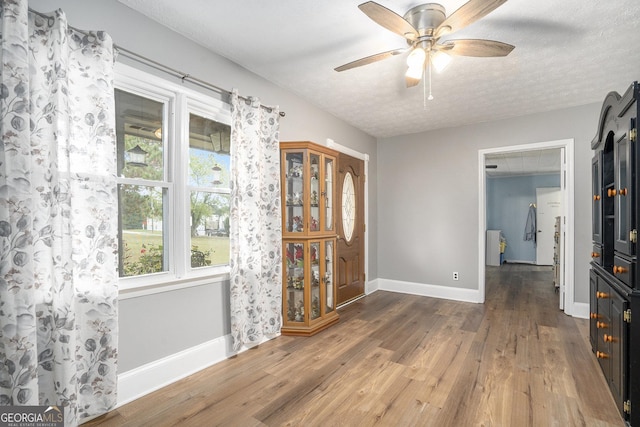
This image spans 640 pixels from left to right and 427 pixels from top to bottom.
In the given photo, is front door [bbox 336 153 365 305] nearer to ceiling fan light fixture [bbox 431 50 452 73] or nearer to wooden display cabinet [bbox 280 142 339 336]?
wooden display cabinet [bbox 280 142 339 336]

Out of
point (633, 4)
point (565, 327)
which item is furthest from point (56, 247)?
point (565, 327)

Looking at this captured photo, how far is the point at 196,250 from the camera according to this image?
8.59ft

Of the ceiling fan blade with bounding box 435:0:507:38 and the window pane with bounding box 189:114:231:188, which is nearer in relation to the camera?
the ceiling fan blade with bounding box 435:0:507:38

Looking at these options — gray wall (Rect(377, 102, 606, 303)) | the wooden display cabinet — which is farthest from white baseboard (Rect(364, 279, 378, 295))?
the wooden display cabinet

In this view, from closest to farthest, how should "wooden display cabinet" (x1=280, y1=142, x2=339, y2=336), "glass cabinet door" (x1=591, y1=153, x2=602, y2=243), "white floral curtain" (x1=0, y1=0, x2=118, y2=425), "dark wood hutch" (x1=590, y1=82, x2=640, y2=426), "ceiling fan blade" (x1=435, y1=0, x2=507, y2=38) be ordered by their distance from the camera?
1. "white floral curtain" (x1=0, y1=0, x2=118, y2=425)
2. "ceiling fan blade" (x1=435, y1=0, x2=507, y2=38)
3. "dark wood hutch" (x1=590, y1=82, x2=640, y2=426)
4. "glass cabinet door" (x1=591, y1=153, x2=602, y2=243)
5. "wooden display cabinet" (x1=280, y1=142, x2=339, y2=336)

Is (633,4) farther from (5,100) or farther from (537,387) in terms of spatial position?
(5,100)

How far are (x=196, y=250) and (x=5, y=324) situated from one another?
1274mm

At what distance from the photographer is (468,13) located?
1701 millimetres

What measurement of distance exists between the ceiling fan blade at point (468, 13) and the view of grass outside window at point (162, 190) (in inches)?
79.0

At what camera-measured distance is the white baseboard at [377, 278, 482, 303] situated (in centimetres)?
446

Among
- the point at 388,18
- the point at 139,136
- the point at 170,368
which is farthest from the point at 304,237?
the point at 388,18

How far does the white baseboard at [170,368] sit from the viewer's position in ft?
6.74

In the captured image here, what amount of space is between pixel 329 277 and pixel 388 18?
2.69 m

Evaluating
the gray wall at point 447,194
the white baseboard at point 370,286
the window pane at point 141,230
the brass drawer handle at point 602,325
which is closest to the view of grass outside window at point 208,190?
the window pane at point 141,230
